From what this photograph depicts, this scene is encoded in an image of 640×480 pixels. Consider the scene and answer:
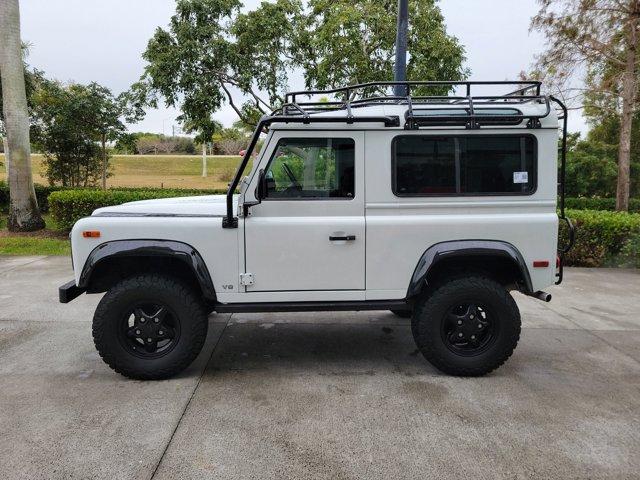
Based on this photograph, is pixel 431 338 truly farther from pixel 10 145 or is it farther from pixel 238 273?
pixel 10 145

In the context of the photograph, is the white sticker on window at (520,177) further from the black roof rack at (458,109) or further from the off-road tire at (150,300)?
the off-road tire at (150,300)

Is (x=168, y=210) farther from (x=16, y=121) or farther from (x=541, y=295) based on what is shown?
(x=16, y=121)

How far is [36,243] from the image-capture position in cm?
1027

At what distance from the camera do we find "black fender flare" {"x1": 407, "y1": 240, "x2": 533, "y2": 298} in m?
3.88

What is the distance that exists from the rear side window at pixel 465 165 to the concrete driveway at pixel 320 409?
1534mm

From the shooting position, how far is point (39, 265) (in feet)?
27.5

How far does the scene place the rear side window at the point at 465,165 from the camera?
13.0 feet

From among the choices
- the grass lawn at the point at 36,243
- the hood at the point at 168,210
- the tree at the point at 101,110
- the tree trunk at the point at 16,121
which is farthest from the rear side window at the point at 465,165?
the tree at the point at 101,110

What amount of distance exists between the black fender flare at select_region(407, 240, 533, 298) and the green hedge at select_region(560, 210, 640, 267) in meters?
4.86

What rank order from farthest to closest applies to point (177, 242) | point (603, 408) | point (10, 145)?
point (10, 145) < point (177, 242) < point (603, 408)

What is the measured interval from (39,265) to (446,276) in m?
7.16

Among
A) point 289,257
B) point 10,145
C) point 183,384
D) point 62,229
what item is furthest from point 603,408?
point 10,145

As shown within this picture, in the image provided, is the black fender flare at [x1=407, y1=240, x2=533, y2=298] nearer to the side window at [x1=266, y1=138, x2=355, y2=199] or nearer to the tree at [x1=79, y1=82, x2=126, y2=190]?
the side window at [x1=266, y1=138, x2=355, y2=199]

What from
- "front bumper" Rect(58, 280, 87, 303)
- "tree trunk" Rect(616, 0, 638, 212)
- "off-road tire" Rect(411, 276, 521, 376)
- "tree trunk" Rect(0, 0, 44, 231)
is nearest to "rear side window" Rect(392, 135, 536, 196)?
"off-road tire" Rect(411, 276, 521, 376)
